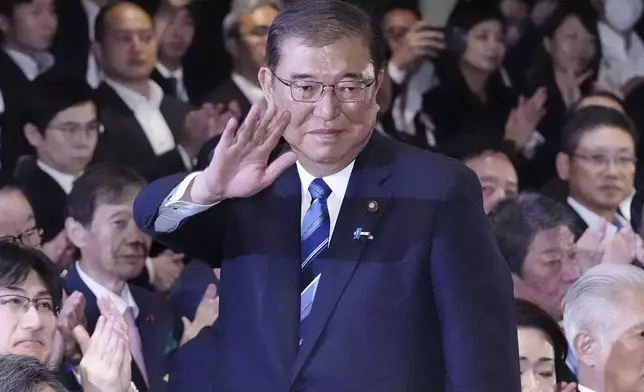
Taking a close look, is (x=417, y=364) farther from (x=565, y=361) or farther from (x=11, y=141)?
(x=11, y=141)

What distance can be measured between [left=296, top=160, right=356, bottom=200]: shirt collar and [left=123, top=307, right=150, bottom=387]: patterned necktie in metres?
1.37

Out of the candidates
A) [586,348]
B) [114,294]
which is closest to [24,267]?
[114,294]

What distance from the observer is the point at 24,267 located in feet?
7.78

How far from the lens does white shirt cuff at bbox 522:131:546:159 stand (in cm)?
450

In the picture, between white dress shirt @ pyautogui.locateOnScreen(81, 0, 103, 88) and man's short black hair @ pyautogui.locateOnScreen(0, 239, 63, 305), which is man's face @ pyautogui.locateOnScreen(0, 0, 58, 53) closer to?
white dress shirt @ pyautogui.locateOnScreen(81, 0, 103, 88)

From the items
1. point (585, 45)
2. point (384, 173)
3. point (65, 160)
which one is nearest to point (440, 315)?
point (384, 173)

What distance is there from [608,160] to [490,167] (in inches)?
16.8

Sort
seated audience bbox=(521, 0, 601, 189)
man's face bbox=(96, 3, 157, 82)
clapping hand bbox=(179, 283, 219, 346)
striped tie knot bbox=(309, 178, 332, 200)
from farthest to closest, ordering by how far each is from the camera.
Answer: seated audience bbox=(521, 0, 601, 189), man's face bbox=(96, 3, 157, 82), clapping hand bbox=(179, 283, 219, 346), striped tie knot bbox=(309, 178, 332, 200)

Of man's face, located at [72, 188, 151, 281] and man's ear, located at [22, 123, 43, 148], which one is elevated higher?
man's ear, located at [22, 123, 43, 148]

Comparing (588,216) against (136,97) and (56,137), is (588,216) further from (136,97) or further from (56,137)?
(56,137)

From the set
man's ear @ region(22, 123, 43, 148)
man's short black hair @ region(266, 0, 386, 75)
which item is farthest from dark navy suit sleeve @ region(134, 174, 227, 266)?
man's ear @ region(22, 123, 43, 148)

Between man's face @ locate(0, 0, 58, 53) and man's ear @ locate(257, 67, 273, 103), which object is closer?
man's ear @ locate(257, 67, 273, 103)

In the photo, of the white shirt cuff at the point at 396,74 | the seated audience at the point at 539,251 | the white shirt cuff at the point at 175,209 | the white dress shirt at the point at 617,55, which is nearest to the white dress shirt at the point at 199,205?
the white shirt cuff at the point at 175,209

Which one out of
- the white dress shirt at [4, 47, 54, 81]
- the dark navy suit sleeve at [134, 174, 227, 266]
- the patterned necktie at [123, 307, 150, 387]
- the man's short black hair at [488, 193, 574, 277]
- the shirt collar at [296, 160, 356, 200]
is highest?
the white dress shirt at [4, 47, 54, 81]
